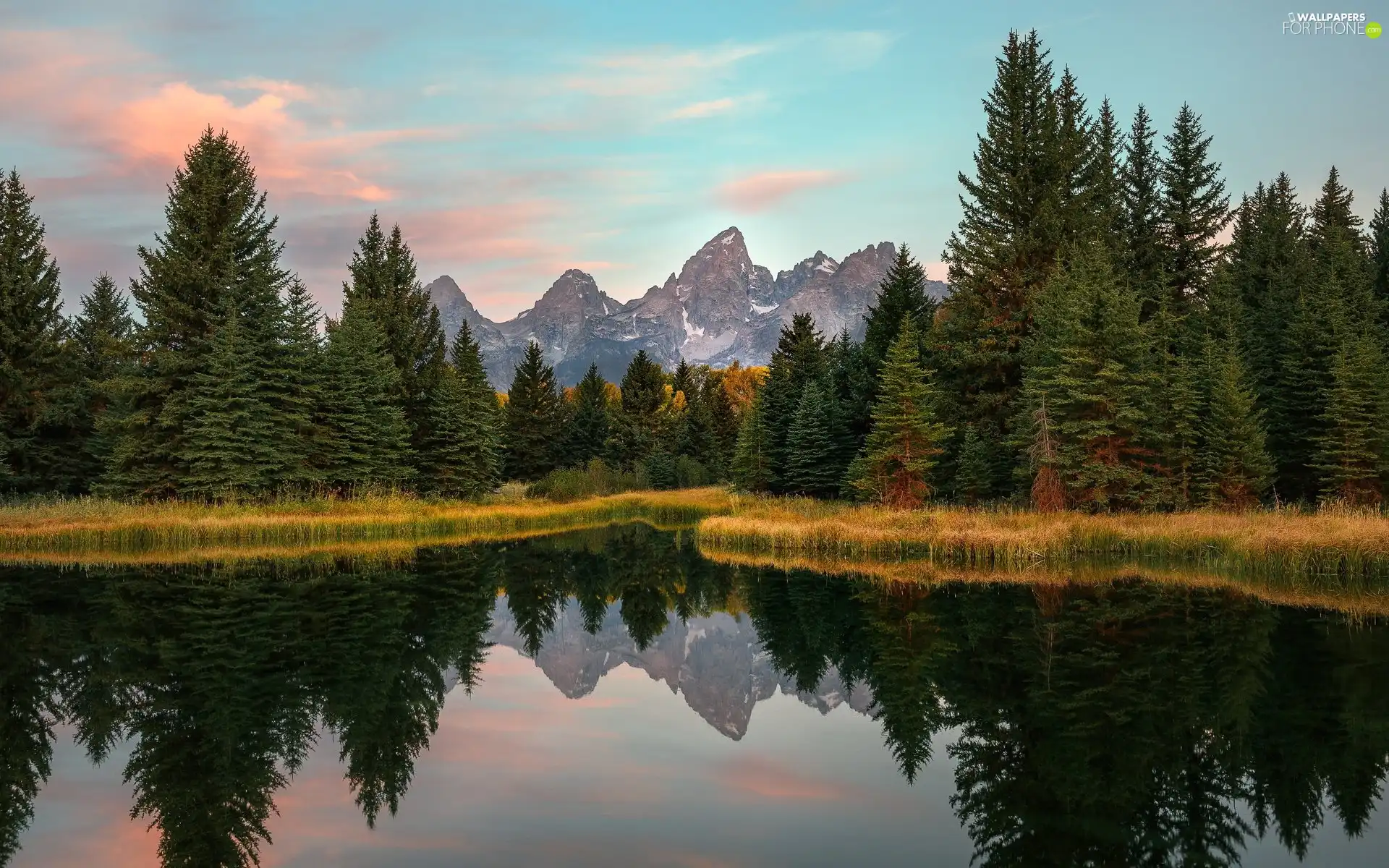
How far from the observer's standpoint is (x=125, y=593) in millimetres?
22078

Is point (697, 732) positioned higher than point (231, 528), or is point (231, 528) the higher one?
point (231, 528)

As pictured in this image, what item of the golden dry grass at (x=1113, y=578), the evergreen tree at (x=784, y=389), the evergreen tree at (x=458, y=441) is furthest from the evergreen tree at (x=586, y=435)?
the golden dry grass at (x=1113, y=578)

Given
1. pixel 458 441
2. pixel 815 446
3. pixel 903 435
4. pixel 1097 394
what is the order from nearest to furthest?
pixel 1097 394
pixel 903 435
pixel 815 446
pixel 458 441

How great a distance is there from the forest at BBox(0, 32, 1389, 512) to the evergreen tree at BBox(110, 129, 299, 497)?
4.6 inches

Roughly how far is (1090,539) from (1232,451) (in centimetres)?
970

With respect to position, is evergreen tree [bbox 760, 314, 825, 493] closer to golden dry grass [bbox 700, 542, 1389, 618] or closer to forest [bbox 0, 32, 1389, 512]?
forest [bbox 0, 32, 1389, 512]

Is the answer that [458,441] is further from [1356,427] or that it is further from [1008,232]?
[1356,427]

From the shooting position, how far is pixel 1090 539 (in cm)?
2764

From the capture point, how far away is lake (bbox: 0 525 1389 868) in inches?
335

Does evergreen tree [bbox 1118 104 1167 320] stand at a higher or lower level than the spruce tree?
higher

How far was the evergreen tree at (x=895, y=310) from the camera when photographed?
47625 mm

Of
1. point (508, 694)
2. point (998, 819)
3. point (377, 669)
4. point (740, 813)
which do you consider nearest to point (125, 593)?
point (377, 669)

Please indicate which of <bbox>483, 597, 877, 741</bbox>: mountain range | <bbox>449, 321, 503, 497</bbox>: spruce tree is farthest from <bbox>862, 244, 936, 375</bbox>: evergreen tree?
<bbox>483, 597, 877, 741</bbox>: mountain range

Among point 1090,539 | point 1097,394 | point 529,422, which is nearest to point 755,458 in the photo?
point 1097,394
